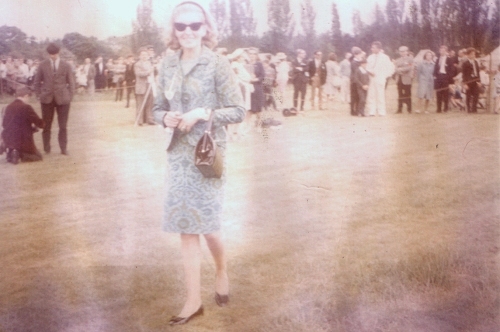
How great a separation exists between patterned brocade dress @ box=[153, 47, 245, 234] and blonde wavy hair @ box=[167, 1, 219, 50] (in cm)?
5

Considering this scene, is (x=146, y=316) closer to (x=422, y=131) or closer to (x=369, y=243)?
(x=369, y=243)

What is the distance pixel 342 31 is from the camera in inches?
117

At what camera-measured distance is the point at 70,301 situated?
2.90m

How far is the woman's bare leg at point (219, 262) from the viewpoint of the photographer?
2.78m

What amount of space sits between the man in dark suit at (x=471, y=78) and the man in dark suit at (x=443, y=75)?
0.21 ft

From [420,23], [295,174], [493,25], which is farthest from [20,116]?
[493,25]

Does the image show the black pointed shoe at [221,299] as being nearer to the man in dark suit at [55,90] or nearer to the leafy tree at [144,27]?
the man in dark suit at [55,90]

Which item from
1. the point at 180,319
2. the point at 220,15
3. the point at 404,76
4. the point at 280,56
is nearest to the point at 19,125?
the point at 220,15

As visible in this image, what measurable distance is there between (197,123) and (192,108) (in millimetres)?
75

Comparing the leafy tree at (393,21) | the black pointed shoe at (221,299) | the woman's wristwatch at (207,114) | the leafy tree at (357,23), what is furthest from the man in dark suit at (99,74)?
the leafy tree at (393,21)

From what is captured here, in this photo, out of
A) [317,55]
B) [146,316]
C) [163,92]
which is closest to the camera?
[163,92]

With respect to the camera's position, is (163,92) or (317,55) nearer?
(163,92)

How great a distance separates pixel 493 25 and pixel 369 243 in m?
1.32

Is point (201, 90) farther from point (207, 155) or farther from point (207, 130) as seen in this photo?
point (207, 155)
